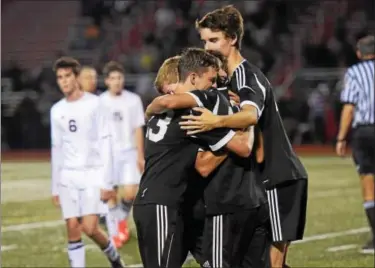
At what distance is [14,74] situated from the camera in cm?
2241

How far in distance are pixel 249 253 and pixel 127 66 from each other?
17502 millimetres

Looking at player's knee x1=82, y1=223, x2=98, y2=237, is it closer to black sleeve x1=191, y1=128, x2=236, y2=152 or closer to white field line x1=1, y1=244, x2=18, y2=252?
white field line x1=1, y1=244, x2=18, y2=252

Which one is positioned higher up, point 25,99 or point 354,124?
point 354,124

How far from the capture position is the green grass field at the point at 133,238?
8.54m

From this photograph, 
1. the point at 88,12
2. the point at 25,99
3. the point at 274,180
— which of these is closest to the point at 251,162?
the point at 274,180

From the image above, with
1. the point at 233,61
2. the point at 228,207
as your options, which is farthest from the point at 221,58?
the point at 228,207

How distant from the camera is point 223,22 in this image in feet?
15.8

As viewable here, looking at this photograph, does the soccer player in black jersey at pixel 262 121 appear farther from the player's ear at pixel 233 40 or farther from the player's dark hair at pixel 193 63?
the player's dark hair at pixel 193 63

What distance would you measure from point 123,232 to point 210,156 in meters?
5.29

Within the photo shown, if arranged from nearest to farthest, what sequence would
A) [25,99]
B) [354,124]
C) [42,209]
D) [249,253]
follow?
[249,253]
[354,124]
[42,209]
[25,99]

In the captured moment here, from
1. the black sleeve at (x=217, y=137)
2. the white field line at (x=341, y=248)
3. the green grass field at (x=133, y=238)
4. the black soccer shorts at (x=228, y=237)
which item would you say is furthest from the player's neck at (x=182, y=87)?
the white field line at (x=341, y=248)

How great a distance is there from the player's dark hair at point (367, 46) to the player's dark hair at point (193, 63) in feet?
14.6

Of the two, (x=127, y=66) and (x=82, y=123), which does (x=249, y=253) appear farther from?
(x=127, y=66)

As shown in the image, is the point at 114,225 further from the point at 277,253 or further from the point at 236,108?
the point at 236,108
